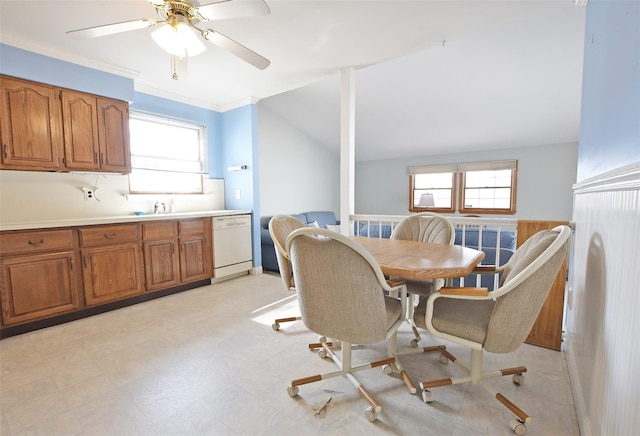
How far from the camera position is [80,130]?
109 inches

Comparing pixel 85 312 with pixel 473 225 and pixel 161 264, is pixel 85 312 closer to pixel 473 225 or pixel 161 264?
pixel 161 264

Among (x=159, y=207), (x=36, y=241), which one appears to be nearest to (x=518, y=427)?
(x=36, y=241)

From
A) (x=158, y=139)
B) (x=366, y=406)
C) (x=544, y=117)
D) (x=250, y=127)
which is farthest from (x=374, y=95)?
(x=366, y=406)

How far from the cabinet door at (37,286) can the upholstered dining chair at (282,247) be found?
1.89 meters

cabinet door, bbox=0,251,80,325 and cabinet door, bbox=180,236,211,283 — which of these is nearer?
cabinet door, bbox=0,251,80,325

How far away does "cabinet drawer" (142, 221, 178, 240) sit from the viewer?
3.05 metres

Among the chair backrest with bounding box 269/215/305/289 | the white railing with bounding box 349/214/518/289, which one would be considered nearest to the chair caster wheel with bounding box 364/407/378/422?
the chair backrest with bounding box 269/215/305/289

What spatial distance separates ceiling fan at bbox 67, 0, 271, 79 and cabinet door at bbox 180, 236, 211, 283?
213 centimetres

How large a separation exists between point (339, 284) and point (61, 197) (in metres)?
3.22

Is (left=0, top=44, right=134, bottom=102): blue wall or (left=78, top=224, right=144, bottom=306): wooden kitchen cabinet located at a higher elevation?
(left=0, top=44, right=134, bottom=102): blue wall

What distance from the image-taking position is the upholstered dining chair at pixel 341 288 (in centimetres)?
123

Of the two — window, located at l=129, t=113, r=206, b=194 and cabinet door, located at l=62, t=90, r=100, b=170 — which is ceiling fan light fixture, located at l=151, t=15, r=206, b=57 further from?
window, located at l=129, t=113, r=206, b=194

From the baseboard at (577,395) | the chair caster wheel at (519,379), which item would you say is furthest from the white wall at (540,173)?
the chair caster wheel at (519,379)

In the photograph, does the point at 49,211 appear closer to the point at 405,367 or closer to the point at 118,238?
the point at 118,238
